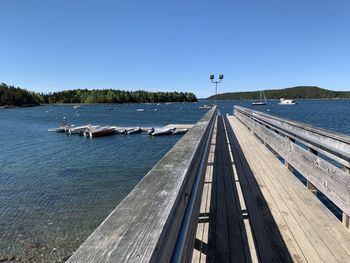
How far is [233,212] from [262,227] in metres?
0.53

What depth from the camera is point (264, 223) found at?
3441 mm

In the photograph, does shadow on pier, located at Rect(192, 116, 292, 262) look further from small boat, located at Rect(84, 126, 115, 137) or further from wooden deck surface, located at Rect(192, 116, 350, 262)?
small boat, located at Rect(84, 126, 115, 137)

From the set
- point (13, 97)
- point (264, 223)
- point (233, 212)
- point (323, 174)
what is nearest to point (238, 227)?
point (264, 223)

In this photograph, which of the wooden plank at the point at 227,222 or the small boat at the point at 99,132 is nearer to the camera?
the wooden plank at the point at 227,222

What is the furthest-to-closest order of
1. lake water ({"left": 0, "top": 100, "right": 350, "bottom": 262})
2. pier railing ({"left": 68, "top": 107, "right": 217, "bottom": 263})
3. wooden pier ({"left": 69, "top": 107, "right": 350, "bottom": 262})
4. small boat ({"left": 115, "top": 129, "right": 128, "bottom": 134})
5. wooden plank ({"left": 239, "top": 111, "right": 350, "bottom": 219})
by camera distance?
1. small boat ({"left": 115, "top": 129, "right": 128, "bottom": 134})
2. lake water ({"left": 0, "top": 100, "right": 350, "bottom": 262})
3. wooden plank ({"left": 239, "top": 111, "right": 350, "bottom": 219})
4. wooden pier ({"left": 69, "top": 107, "right": 350, "bottom": 262})
5. pier railing ({"left": 68, "top": 107, "right": 217, "bottom": 263})

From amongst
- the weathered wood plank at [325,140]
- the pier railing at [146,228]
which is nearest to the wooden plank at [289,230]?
the weathered wood plank at [325,140]

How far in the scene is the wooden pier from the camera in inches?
51.7

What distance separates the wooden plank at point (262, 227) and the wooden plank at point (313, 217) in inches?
10.0

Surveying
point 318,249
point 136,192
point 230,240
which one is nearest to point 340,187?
point 318,249

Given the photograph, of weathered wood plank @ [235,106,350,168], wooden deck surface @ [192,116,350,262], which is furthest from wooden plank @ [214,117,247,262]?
weathered wood plank @ [235,106,350,168]

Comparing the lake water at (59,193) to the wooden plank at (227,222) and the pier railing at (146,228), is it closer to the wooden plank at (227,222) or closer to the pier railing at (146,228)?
the wooden plank at (227,222)

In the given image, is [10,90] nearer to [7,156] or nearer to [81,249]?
[7,156]

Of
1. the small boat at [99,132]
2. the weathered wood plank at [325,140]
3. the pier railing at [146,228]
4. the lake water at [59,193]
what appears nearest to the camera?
the pier railing at [146,228]

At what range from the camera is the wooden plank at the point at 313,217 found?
280 centimetres
